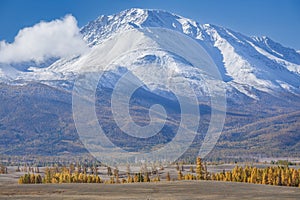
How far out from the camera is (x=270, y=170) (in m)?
128

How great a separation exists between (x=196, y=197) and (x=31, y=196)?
802 inches

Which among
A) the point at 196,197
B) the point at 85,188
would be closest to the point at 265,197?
the point at 196,197

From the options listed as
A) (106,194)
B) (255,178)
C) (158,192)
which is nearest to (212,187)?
(158,192)

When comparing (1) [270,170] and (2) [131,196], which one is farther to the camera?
(1) [270,170]

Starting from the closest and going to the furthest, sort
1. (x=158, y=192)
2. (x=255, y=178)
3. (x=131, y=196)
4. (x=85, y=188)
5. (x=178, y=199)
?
1. (x=178, y=199)
2. (x=131, y=196)
3. (x=158, y=192)
4. (x=85, y=188)
5. (x=255, y=178)

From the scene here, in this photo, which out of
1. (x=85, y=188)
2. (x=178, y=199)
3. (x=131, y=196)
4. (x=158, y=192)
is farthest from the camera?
(x=85, y=188)

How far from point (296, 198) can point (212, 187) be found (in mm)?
19752

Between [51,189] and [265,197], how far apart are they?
30.6 meters

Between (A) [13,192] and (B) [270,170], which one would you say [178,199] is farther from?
(B) [270,170]

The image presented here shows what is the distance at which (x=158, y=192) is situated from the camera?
262ft

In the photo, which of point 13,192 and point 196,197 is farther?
point 13,192

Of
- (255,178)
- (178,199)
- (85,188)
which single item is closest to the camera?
(178,199)

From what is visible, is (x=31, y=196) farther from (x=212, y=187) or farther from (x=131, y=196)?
(x=212, y=187)

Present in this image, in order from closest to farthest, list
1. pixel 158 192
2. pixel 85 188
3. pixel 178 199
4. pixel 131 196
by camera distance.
Result: pixel 178 199 → pixel 131 196 → pixel 158 192 → pixel 85 188
